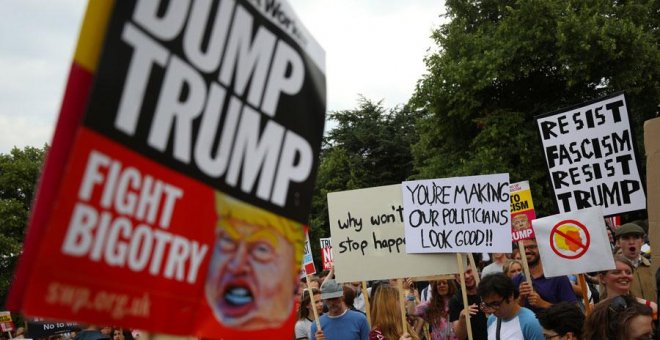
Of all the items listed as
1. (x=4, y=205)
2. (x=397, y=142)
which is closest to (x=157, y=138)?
(x=397, y=142)

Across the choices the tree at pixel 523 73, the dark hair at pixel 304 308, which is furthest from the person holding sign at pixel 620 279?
the tree at pixel 523 73

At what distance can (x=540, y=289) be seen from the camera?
6.53 m

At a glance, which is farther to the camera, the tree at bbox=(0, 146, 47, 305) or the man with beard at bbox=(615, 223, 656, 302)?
the tree at bbox=(0, 146, 47, 305)

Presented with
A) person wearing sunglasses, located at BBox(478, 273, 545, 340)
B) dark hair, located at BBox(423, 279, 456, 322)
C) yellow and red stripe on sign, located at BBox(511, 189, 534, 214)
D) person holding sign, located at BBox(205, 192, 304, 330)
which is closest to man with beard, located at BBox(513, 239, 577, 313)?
dark hair, located at BBox(423, 279, 456, 322)

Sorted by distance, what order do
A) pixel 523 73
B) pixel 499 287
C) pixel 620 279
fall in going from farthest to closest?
pixel 523 73 < pixel 620 279 < pixel 499 287

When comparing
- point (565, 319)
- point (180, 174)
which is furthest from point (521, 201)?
point (180, 174)

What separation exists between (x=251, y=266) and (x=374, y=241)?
4821 mm

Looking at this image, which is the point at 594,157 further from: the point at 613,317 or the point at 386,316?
the point at 613,317

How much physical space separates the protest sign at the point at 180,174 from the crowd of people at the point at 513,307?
2.70 m

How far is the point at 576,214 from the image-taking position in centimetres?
609

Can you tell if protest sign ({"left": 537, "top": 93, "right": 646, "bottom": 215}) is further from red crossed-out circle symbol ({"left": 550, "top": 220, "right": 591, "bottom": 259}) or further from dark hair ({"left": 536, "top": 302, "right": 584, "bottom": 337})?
dark hair ({"left": 536, "top": 302, "right": 584, "bottom": 337})

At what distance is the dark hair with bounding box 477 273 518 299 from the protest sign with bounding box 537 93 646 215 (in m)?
1.86

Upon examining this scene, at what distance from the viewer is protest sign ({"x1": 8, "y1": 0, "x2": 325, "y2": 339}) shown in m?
1.50

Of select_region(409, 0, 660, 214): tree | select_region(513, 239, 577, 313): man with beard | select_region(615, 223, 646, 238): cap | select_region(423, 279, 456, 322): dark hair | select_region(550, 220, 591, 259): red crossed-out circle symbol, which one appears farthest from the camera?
select_region(409, 0, 660, 214): tree
